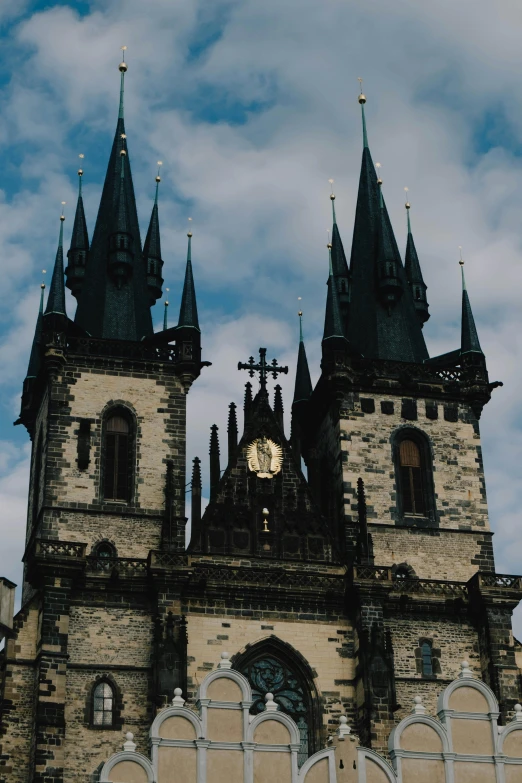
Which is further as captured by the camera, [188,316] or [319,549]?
[188,316]

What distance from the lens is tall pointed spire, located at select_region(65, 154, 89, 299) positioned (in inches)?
1587

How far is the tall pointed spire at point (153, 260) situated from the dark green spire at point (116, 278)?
20 cm

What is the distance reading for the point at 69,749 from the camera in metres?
31.1

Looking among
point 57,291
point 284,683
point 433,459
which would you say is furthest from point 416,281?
point 284,683

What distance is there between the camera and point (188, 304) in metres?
38.3

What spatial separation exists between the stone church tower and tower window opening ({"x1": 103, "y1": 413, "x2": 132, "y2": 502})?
0.16 feet

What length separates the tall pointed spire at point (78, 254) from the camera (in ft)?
132

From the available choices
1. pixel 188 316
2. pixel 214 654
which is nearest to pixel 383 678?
pixel 214 654

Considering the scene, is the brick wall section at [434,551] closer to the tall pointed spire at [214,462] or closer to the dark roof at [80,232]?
the tall pointed spire at [214,462]

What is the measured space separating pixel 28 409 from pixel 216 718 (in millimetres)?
21680

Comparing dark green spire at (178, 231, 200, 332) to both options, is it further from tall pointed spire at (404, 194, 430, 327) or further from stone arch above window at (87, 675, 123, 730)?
stone arch above window at (87, 675, 123, 730)

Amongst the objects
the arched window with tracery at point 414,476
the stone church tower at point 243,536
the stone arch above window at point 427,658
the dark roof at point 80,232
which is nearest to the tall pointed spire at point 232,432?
the stone church tower at point 243,536

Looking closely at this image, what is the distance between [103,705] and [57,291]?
11197 millimetres

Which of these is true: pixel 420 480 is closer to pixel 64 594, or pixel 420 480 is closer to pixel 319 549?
pixel 319 549
